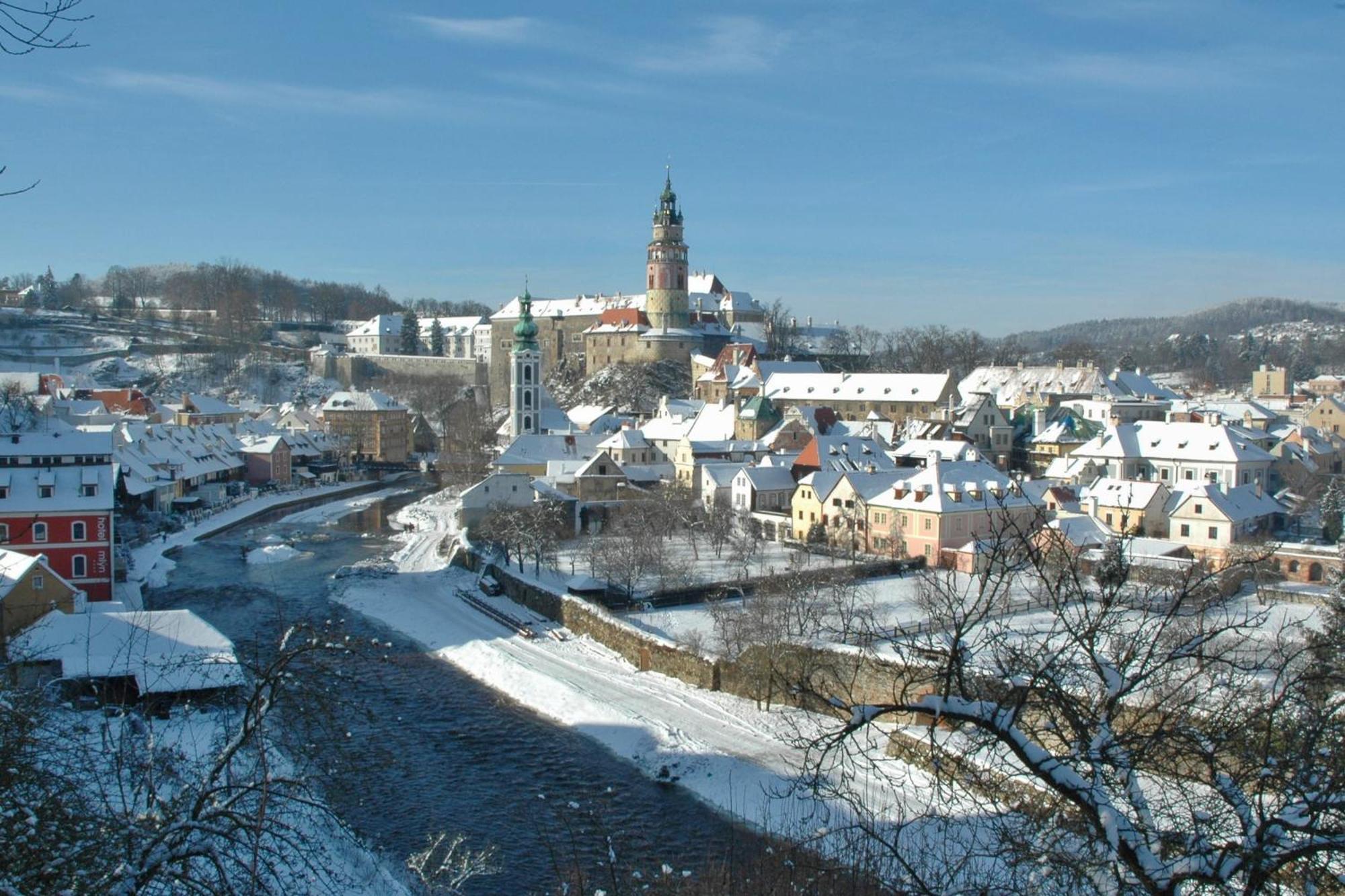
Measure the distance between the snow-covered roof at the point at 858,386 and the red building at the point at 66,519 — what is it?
32684mm

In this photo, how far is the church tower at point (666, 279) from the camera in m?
64.4

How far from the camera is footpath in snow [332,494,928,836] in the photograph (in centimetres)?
1316

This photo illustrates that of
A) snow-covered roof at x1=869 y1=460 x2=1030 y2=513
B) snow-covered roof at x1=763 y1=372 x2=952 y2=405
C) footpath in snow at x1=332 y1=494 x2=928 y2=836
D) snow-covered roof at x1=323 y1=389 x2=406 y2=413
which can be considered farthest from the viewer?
snow-covered roof at x1=323 y1=389 x2=406 y2=413

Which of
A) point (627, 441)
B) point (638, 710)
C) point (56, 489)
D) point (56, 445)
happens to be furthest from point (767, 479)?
point (56, 445)

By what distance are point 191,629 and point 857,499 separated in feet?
55.8

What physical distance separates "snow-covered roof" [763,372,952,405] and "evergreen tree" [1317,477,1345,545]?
19.5 m

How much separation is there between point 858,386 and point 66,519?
34.8 meters

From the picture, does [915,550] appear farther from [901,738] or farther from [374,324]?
[374,324]

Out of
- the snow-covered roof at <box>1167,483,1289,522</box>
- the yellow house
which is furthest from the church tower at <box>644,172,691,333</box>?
the yellow house

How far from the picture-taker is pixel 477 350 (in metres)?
84.2

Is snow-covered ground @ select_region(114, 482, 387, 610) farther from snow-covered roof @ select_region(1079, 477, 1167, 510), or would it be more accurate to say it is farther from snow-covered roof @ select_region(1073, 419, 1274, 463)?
snow-covered roof @ select_region(1073, 419, 1274, 463)

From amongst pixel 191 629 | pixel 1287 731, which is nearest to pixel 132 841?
pixel 1287 731

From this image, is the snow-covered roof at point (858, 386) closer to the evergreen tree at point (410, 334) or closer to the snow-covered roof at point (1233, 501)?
the snow-covered roof at point (1233, 501)

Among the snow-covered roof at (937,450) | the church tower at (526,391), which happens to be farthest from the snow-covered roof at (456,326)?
the snow-covered roof at (937,450)
